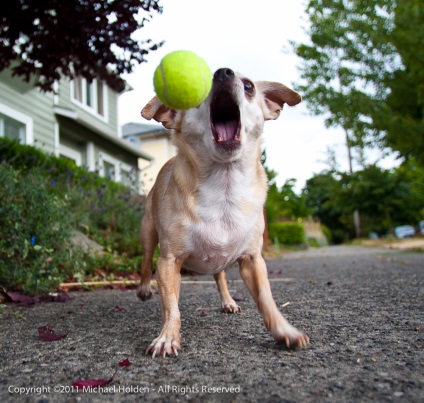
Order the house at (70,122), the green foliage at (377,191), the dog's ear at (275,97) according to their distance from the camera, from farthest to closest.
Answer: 1. the green foliage at (377,191)
2. the house at (70,122)
3. the dog's ear at (275,97)

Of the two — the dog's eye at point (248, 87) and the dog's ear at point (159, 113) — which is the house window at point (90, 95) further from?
the dog's eye at point (248, 87)

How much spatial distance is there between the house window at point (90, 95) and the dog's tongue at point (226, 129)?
1210cm

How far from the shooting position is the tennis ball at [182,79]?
6.38ft

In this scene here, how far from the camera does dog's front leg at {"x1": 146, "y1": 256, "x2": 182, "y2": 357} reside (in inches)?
76.4

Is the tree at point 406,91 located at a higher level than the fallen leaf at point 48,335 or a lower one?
higher

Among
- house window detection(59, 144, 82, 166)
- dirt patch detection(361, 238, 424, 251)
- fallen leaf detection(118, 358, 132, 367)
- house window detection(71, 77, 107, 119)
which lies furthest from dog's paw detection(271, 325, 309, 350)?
house window detection(71, 77, 107, 119)

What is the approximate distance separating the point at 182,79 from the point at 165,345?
1234 mm

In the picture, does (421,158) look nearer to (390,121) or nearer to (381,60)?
(390,121)

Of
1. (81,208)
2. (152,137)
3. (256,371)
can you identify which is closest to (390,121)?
(81,208)

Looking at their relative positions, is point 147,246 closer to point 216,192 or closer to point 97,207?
point 216,192

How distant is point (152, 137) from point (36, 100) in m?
14.1

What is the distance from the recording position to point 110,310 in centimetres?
323

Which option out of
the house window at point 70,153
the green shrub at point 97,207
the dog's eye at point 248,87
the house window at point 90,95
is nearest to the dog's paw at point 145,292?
the dog's eye at point 248,87

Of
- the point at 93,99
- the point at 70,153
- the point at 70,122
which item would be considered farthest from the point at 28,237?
the point at 93,99
